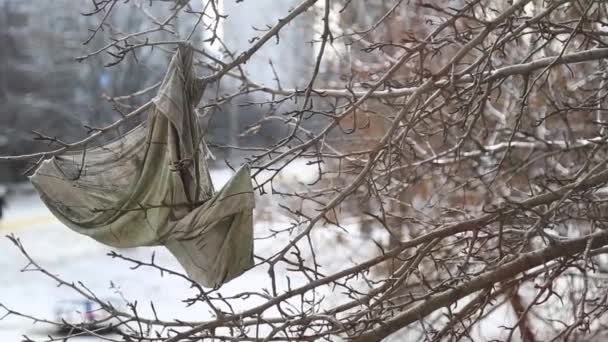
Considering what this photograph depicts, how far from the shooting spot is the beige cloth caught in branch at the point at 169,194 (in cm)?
254

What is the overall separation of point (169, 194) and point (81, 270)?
19.5 ft

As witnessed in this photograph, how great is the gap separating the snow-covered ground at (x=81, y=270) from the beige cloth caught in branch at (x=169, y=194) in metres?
3.76

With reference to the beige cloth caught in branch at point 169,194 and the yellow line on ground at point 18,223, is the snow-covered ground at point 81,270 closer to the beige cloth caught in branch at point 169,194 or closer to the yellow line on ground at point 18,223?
the yellow line on ground at point 18,223

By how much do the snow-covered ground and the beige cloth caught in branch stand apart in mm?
3758

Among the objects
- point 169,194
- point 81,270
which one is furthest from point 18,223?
point 169,194

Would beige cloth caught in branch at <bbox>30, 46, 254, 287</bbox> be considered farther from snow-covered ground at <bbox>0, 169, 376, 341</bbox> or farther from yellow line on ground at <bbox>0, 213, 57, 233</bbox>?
yellow line on ground at <bbox>0, 213, 57, 233</bbox>

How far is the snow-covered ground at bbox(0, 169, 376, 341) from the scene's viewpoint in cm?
676

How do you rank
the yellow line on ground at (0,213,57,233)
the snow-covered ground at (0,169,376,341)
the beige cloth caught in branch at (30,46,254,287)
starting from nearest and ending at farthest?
the beige cloth caught in branch at (30,46,254,287)
the snow-covered ground at (0,169,376,341)
the yellow line on ground at (0,213,57,233)

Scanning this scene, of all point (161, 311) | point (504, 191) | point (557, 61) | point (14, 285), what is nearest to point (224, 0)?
point (557, 61)

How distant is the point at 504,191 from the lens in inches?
223

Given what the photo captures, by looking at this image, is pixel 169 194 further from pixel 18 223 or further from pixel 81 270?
pixel 18 223

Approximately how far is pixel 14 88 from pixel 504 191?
5314mm

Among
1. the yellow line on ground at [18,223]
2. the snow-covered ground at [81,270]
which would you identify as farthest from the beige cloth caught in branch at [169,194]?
the yellow line on ground at [18,223]

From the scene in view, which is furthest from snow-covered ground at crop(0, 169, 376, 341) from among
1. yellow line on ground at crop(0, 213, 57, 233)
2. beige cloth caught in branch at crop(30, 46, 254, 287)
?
beige cloth caught in branch at crop(30, 46, 254, 287)
